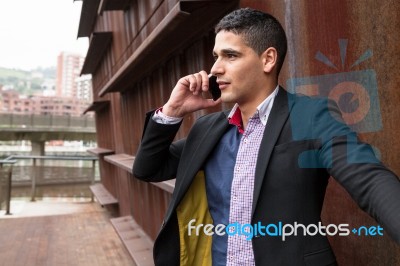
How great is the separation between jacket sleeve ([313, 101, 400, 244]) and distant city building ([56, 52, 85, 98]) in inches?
4669

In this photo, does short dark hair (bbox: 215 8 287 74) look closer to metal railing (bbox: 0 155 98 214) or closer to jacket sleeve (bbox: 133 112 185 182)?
jacket sleeve (bbox: 133 112 185 182)

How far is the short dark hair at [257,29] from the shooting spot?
4.43ft

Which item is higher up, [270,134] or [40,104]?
[40,104]

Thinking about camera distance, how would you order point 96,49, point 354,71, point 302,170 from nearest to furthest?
point 302,170, point 354,71, point 96,49

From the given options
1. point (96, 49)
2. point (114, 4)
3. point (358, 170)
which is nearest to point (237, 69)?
point (358, 170)

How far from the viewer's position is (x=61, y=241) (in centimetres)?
574

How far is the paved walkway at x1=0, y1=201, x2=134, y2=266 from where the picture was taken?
192 inches

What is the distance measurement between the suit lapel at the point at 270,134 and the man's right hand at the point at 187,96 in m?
0.34

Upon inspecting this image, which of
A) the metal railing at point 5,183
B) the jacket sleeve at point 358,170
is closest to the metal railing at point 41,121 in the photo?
the metal railing at point 5,183

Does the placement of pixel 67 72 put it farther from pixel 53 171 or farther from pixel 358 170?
pixel 358 170

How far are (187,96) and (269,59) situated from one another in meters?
0.46

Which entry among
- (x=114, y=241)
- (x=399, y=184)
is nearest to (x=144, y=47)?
(x=399, y=184)

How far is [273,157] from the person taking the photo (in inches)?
50.4

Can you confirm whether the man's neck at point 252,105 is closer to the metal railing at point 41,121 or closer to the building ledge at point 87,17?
the building ledge at point 87,17
